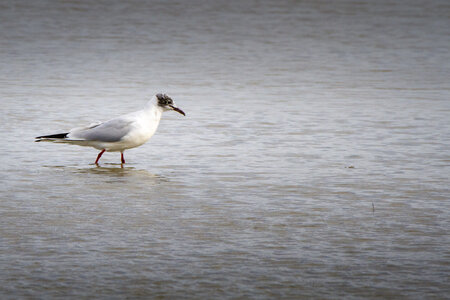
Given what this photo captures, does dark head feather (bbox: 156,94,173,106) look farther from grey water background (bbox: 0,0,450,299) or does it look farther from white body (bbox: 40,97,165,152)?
grey water background (bbox: 0,0,450,299)

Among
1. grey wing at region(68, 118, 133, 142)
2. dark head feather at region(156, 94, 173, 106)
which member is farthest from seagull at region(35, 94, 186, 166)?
dark head feather at region(156, 94, 173, 106)

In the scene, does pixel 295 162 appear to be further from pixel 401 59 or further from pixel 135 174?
pixel 401 59

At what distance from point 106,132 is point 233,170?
146 cm

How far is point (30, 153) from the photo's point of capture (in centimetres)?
980

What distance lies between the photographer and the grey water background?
17.9ft

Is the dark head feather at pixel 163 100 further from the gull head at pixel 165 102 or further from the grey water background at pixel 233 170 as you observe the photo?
the grey water background at pixel 233 170

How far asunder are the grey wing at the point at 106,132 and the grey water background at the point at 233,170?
0.90ft

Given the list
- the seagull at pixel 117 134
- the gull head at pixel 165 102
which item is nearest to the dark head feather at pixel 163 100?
the gull head at pixel 165 102

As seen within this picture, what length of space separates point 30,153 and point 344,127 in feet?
12.7

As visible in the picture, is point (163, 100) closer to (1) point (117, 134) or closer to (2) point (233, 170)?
(1) point (117, 134)

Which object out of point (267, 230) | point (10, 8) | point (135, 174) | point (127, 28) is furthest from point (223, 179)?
point (10, 8)

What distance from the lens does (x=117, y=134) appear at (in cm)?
948

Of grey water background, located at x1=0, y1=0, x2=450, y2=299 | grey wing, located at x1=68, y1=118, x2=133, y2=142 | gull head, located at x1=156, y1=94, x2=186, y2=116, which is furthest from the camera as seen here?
gull head, located at x1=156, y1=94, x2=186, y2=116

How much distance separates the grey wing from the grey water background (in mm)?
275
